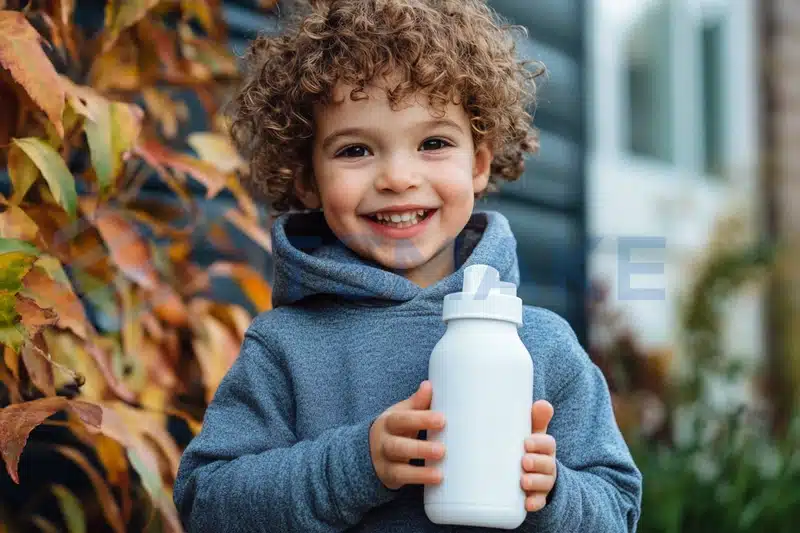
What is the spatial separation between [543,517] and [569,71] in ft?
11.3

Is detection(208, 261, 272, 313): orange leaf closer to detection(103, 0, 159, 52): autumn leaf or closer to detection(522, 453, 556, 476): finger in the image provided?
detection(103, 0, 159, 52): autumn leaf

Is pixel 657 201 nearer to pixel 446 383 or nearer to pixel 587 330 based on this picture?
pixel 587 330

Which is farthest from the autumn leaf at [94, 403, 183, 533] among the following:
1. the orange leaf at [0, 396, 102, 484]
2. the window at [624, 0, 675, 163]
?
the window at [624, 0, 675, 163]

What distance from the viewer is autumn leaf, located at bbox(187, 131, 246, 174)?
2.14 metres

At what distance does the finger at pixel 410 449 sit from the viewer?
124 centimetres

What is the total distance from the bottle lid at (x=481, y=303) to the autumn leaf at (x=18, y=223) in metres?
0.74

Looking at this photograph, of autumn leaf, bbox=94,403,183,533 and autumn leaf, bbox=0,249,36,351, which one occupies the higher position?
autumn leaf, bbox=0,249,36,351

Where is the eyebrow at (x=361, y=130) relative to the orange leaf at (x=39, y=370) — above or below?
above

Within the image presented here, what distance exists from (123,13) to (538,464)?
116cm

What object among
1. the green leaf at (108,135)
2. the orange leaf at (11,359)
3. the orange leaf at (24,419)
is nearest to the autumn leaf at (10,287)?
the orange leaf at (24,419)

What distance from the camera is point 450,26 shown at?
1.62 meters

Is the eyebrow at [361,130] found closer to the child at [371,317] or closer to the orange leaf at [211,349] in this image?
the child at [371,317]

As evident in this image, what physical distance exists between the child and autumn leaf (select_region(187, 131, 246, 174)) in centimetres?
55

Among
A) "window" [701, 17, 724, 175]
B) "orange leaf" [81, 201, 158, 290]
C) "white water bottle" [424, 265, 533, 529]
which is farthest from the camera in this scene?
"window" [701, 17, 724, 175]
